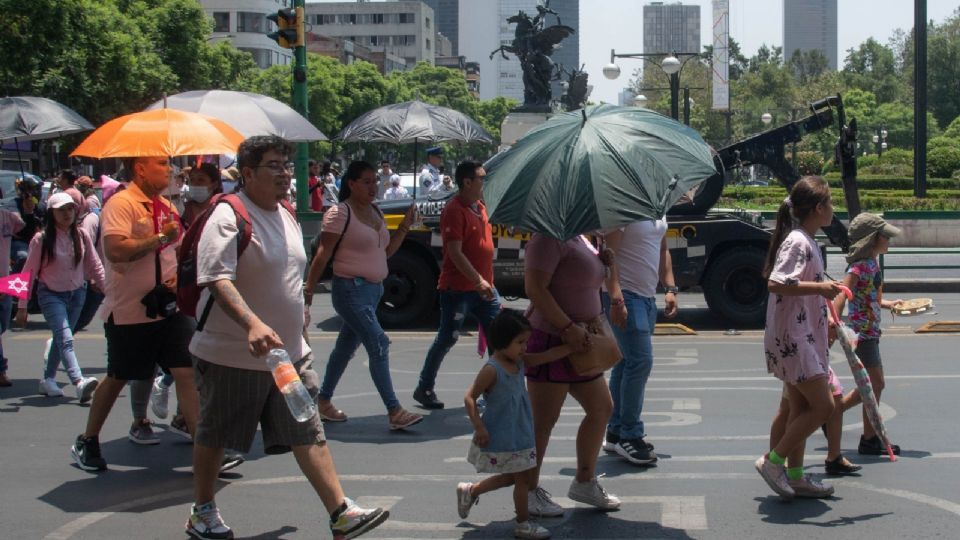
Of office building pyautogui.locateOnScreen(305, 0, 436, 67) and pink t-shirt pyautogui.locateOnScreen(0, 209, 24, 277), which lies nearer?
pink t-shirt pyautogui.locateOnScreen(0, 209, 24, 277)

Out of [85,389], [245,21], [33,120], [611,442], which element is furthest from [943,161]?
[245,21]

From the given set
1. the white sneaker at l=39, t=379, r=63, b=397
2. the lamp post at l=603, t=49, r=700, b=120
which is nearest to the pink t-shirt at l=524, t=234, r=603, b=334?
the white sneaker at l=39, t=379, r=63, b=397

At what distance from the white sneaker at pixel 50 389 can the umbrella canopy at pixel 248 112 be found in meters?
2.25

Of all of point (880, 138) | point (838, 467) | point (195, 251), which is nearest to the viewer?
point (195, 251)

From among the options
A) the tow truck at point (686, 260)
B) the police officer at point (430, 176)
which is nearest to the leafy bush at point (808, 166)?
the tow truck at point (686, 260)

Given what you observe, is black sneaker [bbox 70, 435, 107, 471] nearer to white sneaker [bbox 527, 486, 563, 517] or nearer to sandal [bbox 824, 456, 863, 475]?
white sneaker [bbox 527, 486, 563, 517]

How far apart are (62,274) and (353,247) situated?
97.3 inches

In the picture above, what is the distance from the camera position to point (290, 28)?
16.7 meters

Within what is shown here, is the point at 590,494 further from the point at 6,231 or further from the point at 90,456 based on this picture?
the point at 6,231

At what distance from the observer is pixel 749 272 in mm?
13484

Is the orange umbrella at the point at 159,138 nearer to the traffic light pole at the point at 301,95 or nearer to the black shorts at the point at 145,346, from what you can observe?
the black shorts at the point at 145,346

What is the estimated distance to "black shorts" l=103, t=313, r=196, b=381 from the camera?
716 cm

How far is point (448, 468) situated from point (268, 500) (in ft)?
3.74

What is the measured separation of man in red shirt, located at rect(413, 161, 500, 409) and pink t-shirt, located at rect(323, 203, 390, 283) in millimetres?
516
